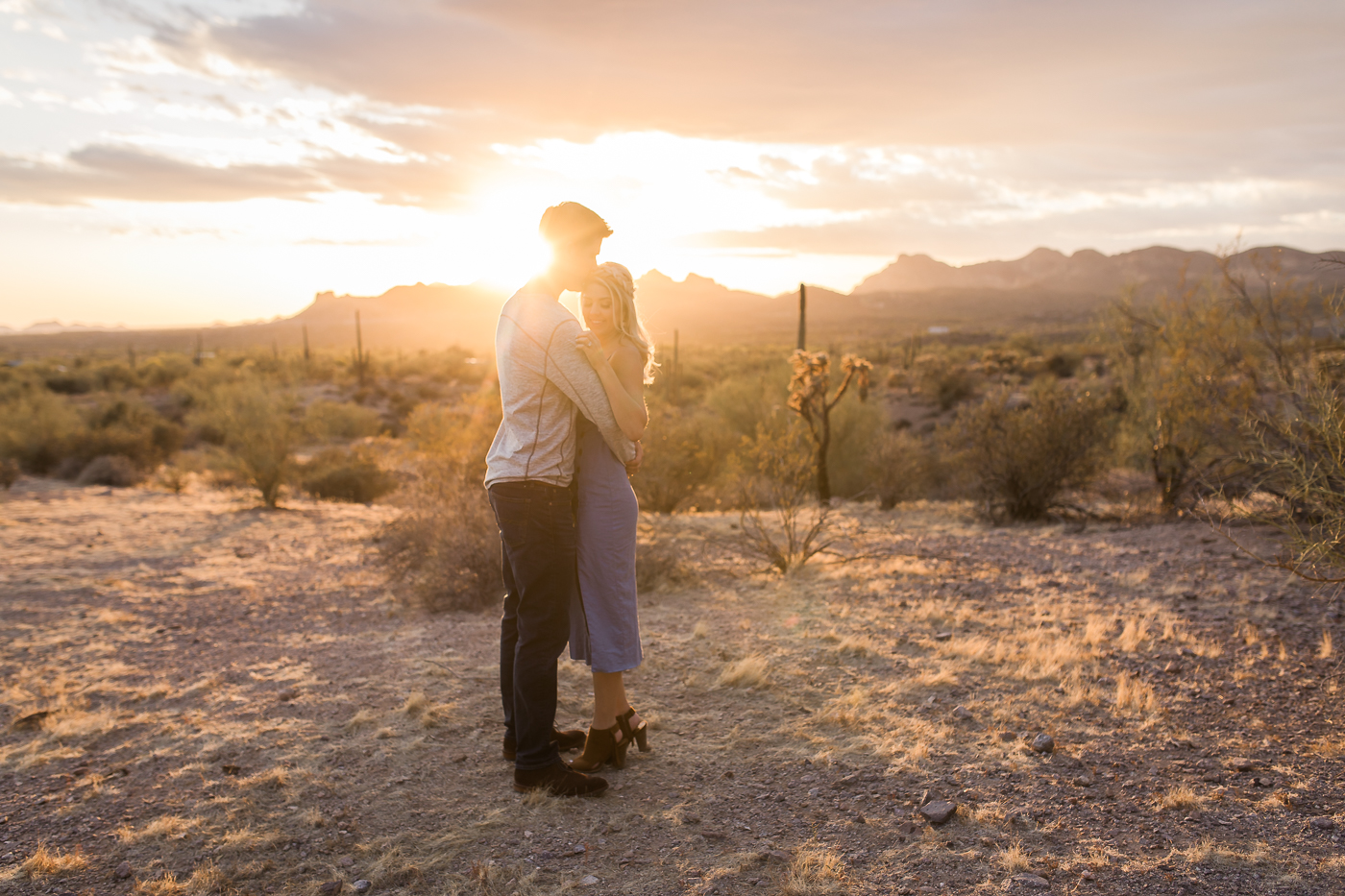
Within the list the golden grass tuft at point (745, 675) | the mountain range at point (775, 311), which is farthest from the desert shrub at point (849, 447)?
the mountain range at point (775, 311)

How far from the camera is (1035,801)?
3.15 meters

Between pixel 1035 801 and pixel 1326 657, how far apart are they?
273 centimetres

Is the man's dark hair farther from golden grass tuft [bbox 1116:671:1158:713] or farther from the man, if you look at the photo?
golden grass tuft [bbox 1116:671:1158:713]

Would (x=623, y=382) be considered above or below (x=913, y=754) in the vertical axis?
above

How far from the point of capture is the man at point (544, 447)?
2.91 metres

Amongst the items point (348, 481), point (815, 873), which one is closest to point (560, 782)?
point (815, 873)

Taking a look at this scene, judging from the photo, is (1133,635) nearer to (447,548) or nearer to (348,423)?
(447,548)

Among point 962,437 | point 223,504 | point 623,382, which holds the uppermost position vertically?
point 623,382

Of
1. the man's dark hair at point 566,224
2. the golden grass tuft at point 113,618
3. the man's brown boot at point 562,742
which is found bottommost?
the golden grass tuft at point 113,618

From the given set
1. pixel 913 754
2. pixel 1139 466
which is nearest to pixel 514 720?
pixel 913 754

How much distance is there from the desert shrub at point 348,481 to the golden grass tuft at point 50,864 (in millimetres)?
10727

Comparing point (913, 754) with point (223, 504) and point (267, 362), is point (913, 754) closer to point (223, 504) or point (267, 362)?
point (223, 504)

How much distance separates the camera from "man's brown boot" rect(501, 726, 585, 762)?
11.5ft

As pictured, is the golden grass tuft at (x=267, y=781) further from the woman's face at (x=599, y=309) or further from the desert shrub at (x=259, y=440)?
the desert shrub at (x=259, y=440)
